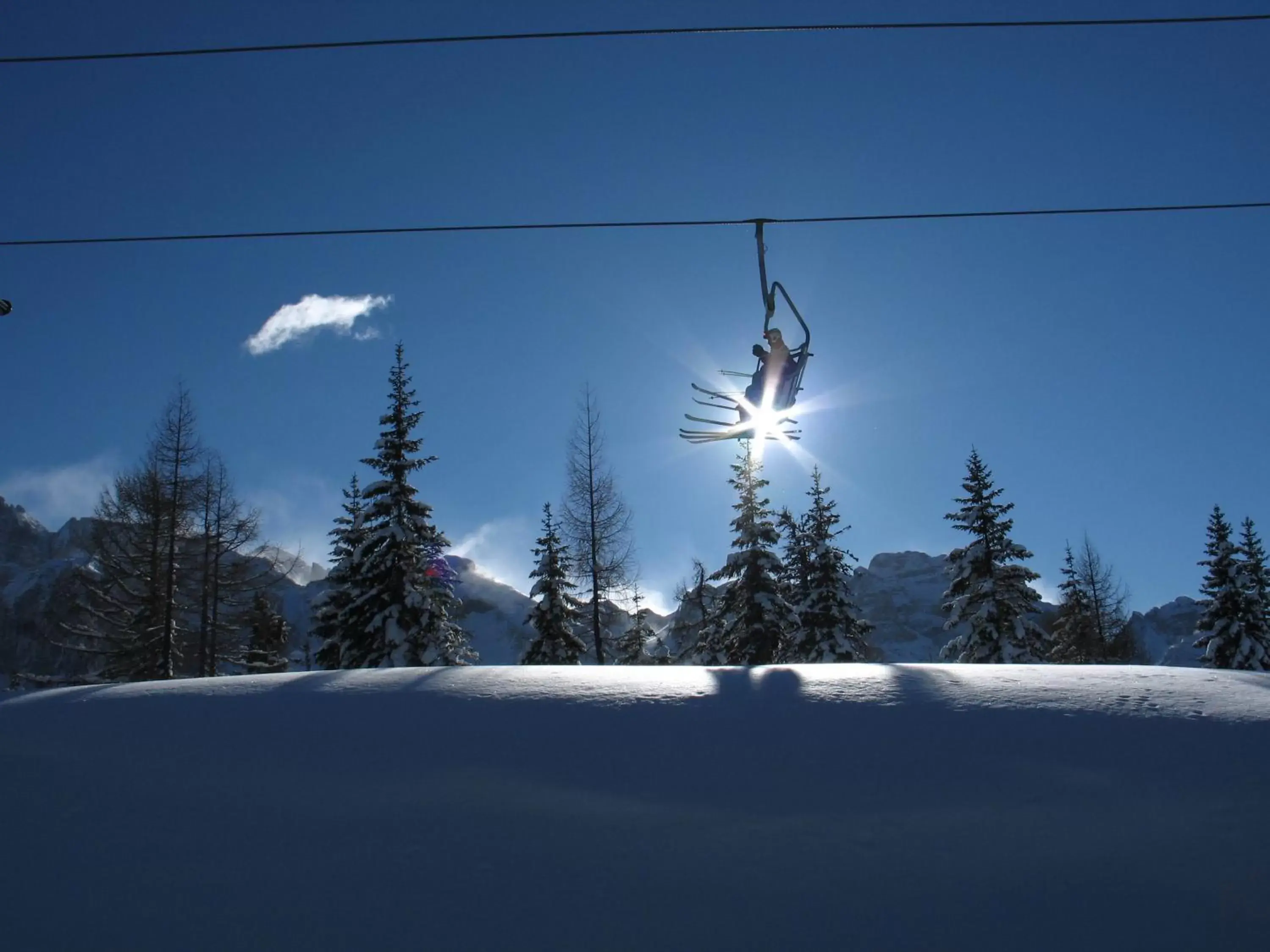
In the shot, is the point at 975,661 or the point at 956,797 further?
the point at 975,661

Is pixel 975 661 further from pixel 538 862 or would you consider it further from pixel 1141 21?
pixel 538 862

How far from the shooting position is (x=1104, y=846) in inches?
175

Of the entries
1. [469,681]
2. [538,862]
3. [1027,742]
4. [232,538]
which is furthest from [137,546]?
[1027,742]

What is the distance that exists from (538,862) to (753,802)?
1.46m

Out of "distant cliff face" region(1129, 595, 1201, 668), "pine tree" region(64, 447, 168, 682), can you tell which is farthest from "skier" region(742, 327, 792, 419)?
"distant cliff face" region(1129, 595, 1201, 668)

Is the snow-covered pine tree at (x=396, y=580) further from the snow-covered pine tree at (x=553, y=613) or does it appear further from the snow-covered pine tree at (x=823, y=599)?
the snow-covered pine tree at (x=823, y=599)

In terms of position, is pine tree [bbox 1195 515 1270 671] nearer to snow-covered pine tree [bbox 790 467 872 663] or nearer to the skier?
snow-covered pine tree [bbox 790 467 872 663]

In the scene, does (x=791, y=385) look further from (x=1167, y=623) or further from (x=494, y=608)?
(x=1167, y=623)

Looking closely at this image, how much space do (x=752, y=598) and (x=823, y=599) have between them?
9.10 feet

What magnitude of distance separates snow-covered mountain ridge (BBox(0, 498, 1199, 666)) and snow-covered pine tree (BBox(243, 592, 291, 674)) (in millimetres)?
1524

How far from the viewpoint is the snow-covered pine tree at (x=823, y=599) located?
2403 cm

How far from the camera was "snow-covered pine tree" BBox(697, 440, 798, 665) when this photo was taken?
23.3 m

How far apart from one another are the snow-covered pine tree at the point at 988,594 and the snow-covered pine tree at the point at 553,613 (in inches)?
424

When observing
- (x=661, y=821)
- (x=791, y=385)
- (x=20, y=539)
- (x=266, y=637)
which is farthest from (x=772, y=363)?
(x=20, y=539)
